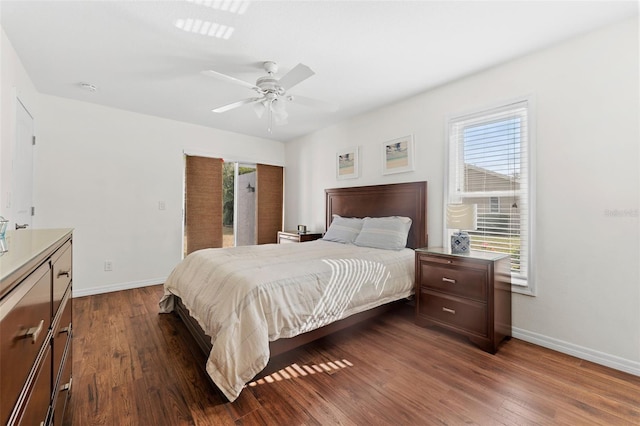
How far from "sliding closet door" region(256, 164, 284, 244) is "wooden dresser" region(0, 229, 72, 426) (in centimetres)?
401

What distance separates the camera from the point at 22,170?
113 inches

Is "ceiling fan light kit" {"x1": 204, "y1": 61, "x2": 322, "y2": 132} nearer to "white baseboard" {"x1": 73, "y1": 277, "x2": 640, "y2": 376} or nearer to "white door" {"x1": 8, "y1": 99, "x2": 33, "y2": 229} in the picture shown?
"white door" {"x1": 8, "y1": 99, "x2": 33, "y2": 229}

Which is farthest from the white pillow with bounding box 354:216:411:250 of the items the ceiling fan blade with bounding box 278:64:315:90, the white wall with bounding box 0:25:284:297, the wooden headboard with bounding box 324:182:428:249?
the white wall with bounding box 0:25:284:297

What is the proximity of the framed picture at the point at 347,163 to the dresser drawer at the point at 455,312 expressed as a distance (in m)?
2.10

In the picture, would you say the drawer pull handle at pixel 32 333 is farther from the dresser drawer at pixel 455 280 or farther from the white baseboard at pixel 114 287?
the white baseboard at pixel 114 287

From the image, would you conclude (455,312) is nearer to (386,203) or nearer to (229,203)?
(386,203)

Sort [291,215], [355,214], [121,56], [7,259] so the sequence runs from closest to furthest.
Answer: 1. [7,259]
2. [121,56]
3. [355,214]
4. [291,215]

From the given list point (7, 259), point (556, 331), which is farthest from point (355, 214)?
point (7, 259)

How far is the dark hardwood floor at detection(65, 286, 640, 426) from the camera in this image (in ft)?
5.15

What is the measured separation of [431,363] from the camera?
2.12 m

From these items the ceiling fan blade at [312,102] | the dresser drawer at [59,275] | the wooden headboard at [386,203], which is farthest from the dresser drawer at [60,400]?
the wooden headboard at [386,203]

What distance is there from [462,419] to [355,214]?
2.81 metres

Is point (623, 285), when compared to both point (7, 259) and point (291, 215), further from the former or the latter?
point (291, 215)

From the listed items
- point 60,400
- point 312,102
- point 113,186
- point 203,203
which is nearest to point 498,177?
point 312,102
